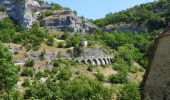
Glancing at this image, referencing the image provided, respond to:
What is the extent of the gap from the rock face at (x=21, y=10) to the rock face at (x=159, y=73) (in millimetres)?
146165

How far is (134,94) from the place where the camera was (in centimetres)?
9081

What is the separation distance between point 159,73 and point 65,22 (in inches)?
5863

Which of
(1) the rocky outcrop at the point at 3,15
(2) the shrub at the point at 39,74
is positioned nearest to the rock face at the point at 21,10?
(1) the rocky outcrop at the point at 3,15

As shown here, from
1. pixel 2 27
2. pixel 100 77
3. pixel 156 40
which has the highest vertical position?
pixel 156 40

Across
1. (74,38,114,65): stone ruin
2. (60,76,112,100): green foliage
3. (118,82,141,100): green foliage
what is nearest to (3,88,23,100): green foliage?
(60,76,112,100): green foliage

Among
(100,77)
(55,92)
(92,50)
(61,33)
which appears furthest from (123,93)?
(61,33)

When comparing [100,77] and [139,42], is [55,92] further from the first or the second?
[139,42]

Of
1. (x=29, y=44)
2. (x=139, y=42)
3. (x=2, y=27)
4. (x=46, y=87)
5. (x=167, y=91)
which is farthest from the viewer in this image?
(x=139, y=42)

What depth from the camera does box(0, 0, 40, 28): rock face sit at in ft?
548

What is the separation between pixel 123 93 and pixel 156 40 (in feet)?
246

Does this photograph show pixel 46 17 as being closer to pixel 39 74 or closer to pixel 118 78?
pixel 39 74

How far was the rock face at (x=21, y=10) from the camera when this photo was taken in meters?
167

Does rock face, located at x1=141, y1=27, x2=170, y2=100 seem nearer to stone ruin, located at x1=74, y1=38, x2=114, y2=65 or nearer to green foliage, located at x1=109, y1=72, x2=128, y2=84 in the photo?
green foliage, located at x1=109, y1=72, x2=128, y2=84

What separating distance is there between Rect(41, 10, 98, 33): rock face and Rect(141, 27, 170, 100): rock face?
147m
